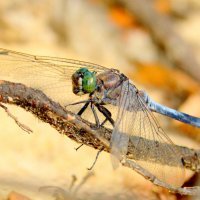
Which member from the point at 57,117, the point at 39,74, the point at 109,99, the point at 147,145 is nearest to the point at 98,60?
the point at 39,74

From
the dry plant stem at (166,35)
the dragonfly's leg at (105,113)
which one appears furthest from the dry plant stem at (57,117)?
the dry plant stem at (166,35)

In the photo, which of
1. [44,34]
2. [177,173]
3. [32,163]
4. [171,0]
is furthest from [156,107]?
[171,0]

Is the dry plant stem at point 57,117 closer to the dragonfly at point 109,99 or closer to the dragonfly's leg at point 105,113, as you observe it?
the dragonfly at point 109,99

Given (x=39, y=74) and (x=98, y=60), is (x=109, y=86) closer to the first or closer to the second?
(x=39, y=74)

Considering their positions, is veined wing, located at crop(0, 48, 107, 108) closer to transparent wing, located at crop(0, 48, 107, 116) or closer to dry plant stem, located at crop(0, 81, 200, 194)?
transparent wing, located at crop(0, 48, 107, 116)

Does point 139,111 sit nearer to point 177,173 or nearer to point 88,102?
point 88,102

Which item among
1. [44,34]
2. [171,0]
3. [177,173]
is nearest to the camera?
[177,173]

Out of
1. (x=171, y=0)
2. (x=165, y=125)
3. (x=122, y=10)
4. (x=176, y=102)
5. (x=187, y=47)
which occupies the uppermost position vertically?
(x=171, y=0)
